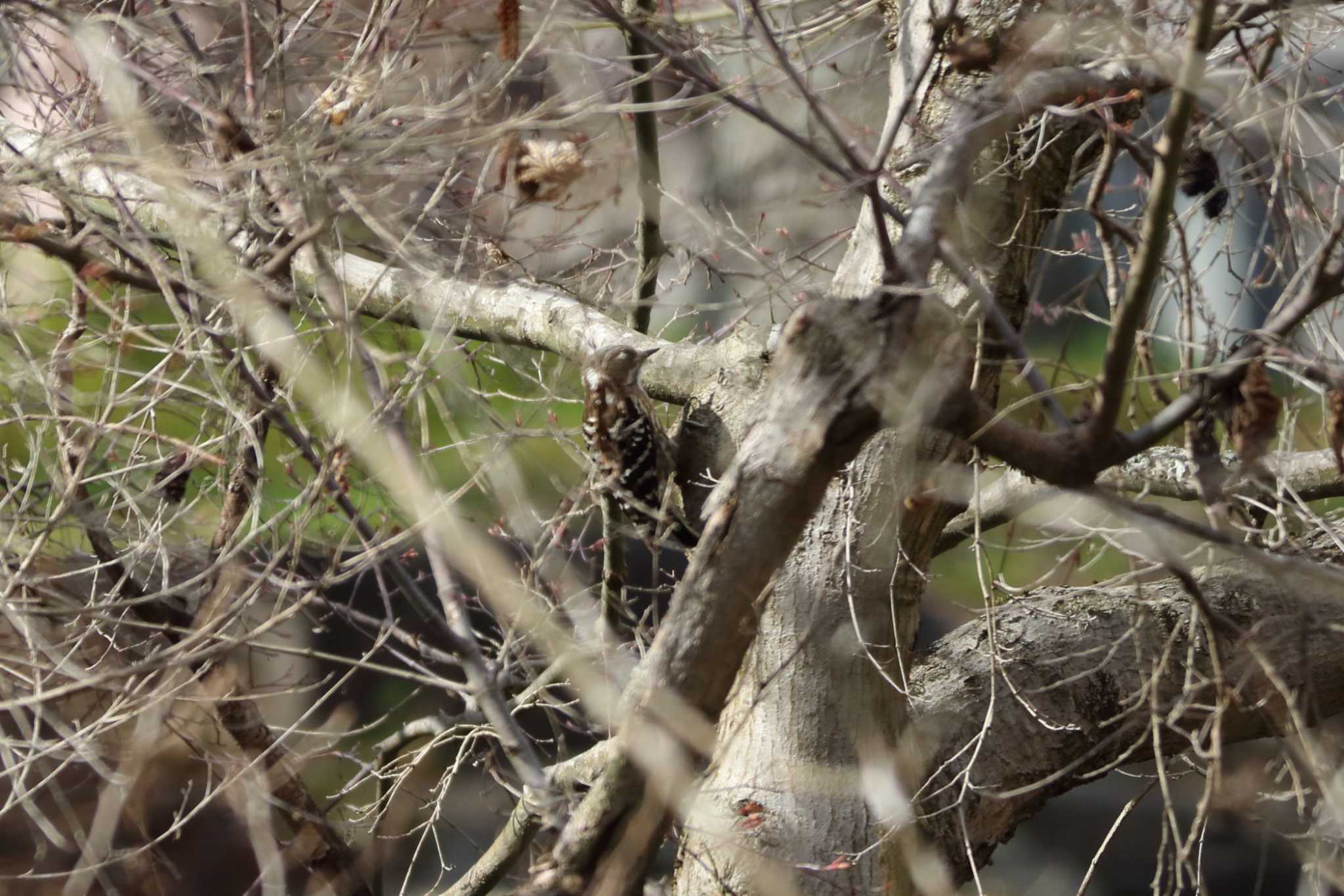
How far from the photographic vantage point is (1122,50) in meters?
2.27

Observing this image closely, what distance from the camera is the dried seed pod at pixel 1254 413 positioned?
5.41ft

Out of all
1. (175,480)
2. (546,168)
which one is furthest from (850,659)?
(175,480)

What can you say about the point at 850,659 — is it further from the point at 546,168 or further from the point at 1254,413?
the point at 546,168

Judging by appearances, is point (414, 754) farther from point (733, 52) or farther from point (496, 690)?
point (733, 52)

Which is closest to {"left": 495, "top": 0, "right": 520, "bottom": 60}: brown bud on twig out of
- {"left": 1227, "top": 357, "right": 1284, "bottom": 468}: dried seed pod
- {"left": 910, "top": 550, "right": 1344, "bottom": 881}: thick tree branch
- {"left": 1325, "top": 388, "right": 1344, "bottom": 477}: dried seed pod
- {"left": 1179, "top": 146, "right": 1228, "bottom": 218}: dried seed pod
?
{"left": 1179, "top": 146, "right": 1228, "bottom": 218}: dried seed pod

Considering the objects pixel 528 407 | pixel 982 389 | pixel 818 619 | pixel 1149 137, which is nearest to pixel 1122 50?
pixel 1149 137

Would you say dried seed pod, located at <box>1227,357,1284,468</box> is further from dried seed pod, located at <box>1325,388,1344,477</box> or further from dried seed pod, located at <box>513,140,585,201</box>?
dried seed pod, located at <box>513,140,585,201</box>

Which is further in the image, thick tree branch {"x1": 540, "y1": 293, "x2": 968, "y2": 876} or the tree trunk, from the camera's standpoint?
the tree trunk

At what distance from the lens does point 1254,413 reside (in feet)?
5.40

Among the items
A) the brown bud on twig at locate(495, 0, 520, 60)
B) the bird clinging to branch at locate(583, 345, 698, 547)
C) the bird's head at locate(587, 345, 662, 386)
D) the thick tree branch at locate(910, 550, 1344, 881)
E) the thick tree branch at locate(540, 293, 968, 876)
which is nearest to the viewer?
the thick tree branch at locate(540, 293, 968, 876)

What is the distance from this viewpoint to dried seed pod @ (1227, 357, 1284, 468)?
1648 millimetres

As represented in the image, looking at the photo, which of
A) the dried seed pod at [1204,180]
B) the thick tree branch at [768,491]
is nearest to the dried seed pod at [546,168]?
the dried seed pod at [1204,180]

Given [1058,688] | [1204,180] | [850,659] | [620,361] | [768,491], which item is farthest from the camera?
[620,361]

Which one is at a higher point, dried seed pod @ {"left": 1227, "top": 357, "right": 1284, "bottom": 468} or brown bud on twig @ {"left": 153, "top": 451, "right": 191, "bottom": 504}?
dried seed pod @ {"left": 1227, "top": 357, "right": 1284, "bottom": 468}
